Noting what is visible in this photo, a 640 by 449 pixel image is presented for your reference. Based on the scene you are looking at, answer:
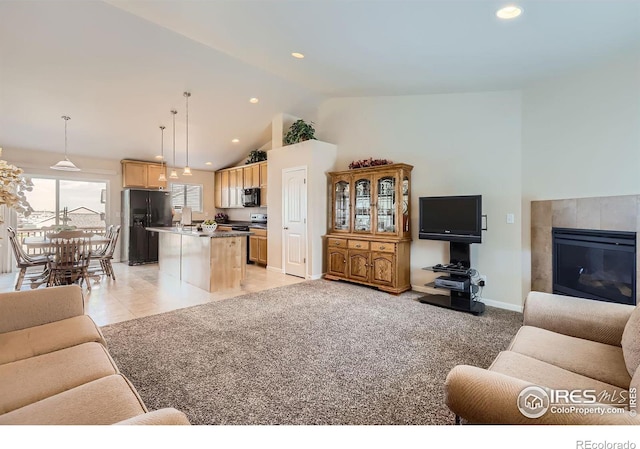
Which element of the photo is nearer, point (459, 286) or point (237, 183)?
point (459, 286)

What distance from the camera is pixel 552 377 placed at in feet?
4.33

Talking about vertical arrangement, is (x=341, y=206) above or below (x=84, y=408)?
above

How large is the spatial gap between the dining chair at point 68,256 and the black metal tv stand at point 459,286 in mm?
4860

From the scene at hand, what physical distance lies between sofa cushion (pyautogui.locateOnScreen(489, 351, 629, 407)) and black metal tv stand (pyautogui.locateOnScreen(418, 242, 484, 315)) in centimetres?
219

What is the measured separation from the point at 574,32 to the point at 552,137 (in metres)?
1.23

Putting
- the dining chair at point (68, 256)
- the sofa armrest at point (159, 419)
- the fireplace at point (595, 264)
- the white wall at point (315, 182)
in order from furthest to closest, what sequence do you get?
the white wall at point (315, 182) → the dining chair at point (68, 256) → the fireplace at point (595, 264) → the sofa armrest at point (159, 419)

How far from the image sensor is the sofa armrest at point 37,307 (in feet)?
5.86

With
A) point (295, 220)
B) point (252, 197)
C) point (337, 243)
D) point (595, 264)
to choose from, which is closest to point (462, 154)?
point (595, 264)

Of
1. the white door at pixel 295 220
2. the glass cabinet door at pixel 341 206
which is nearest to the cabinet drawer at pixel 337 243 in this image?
the glass cabinet door at pixel 341 206

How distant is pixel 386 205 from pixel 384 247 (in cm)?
67

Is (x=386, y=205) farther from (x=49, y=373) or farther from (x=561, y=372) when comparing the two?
(x=49, y=373)

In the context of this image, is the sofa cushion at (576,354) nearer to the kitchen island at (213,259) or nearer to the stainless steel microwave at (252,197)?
the kitchen island at (213,259)
